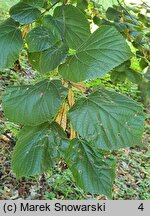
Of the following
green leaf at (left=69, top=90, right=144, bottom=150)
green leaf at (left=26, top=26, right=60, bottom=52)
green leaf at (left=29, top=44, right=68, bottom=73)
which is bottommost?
green leaf at (left=69, top=90, right=144, bottom=150)

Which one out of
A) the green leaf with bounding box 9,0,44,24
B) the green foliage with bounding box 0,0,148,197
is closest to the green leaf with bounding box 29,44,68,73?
the green foliage with bounding box 0,0,148,197

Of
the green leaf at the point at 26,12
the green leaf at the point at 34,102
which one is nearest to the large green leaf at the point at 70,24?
the green leaf at the point at 26,12

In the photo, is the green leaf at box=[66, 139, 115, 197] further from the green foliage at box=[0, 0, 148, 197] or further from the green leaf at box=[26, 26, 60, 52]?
the green leaf at box=[26, 26, 60, 52]

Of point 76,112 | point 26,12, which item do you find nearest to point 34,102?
point 76,112

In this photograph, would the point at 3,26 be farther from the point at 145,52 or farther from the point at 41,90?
the point at 145,52

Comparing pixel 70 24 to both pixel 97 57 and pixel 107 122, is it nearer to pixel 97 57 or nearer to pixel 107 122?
pixel 97 57

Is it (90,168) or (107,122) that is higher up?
(107,122)

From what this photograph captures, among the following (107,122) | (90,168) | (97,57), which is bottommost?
(90,168)
